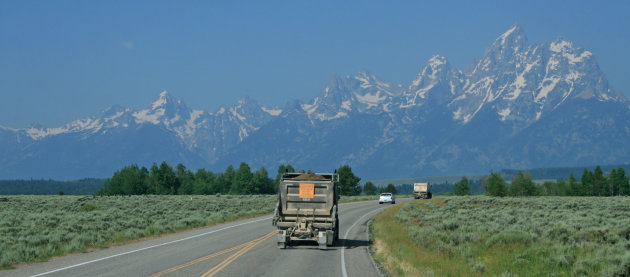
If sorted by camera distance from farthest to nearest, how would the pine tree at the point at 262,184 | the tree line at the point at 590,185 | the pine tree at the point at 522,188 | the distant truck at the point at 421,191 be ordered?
1. the pine tree at the point at 522,188
2. the pine tree at the point at 262,184
3. the tree line at the point at 590,185
4. the distant truck at the point at 421,191

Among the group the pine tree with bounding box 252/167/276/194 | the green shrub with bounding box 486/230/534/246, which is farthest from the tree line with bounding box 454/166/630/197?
the green shrub with bounding box 486/230/534/246

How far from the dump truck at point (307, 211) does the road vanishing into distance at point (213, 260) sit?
1.99ft

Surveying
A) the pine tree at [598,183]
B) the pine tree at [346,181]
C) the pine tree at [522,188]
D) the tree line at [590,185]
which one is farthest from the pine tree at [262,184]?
the pine tree at [598,183]

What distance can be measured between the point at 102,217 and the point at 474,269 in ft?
94.1

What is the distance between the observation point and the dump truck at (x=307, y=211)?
1001 inches

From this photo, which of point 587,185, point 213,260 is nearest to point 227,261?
point 213,260

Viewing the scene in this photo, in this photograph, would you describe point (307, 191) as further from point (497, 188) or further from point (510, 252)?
point (497, 188)

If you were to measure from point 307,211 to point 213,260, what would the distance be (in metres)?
5.86

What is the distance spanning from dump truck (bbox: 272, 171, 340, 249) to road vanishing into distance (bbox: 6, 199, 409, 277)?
0.61 metres

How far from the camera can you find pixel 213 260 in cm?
2123

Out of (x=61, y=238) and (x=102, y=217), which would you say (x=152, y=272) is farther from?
(x=102, y=217)

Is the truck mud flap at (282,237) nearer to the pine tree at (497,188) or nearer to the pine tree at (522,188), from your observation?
the pine tree at (497,188)

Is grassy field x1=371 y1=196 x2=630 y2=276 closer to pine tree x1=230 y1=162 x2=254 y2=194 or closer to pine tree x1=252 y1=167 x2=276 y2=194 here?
pine tree x1=230 y1=162 x2=254 y2=194

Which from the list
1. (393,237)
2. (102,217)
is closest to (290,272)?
(393,237)
